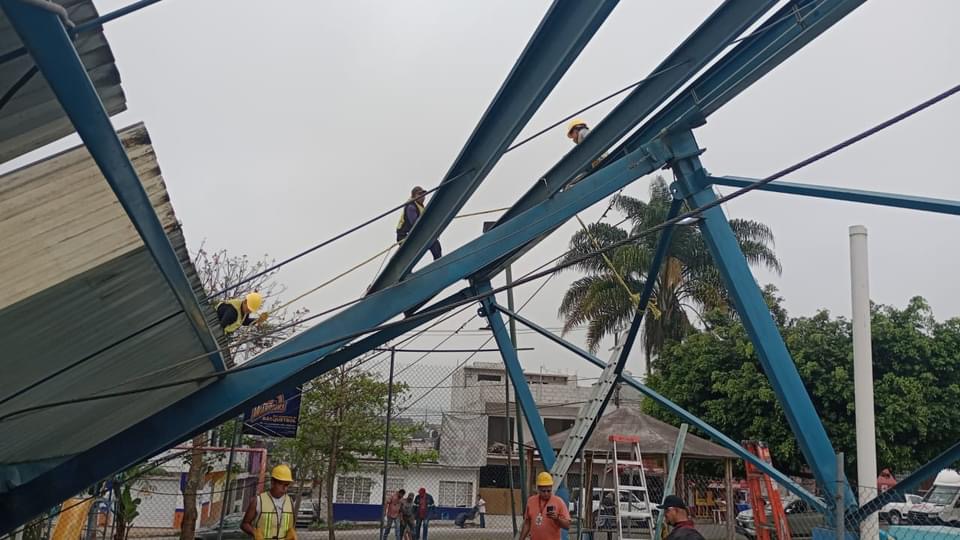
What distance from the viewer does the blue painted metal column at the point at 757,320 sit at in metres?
6.05

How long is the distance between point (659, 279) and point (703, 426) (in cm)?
2229

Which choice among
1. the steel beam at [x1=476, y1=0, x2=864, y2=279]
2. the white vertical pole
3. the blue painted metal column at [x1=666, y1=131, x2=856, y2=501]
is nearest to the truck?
the white vertical pole

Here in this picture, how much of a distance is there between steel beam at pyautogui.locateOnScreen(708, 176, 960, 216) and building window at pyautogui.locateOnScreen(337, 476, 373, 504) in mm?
29081

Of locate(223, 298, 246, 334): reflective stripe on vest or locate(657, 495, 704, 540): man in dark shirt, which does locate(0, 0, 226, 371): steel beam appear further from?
locate(657, 495, 704, 540): man in dark shirt

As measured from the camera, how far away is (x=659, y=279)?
2961 cm

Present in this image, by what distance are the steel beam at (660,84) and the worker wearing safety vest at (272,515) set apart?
11.0 feet

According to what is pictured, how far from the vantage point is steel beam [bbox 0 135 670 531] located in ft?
18.1

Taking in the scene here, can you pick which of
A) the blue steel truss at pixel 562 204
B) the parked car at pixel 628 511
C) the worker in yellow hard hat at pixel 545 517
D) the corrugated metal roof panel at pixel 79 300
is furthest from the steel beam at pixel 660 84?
the parked car at pixel 628 511

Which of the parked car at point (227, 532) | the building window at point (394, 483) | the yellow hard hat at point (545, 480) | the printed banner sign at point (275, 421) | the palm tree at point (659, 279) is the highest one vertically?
the palm tree at point (659, 279)

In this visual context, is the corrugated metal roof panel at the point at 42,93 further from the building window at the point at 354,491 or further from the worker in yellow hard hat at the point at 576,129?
the building window at the point at 354,491

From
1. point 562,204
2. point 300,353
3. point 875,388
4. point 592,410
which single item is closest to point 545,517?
point 592,410

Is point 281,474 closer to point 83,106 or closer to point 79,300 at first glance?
point 79,300

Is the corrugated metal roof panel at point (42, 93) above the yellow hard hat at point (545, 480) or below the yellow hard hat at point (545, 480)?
above

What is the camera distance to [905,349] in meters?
20.5
